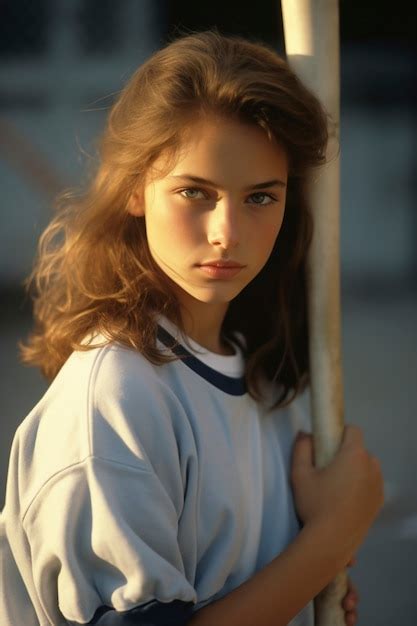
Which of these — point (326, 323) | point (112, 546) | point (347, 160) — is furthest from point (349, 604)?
point (347, 160)

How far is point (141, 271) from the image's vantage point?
1555 mm

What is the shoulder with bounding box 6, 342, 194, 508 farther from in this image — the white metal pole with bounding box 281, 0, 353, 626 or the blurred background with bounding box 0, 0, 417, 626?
the blurred background with bounding box 0, 0, 417, 626

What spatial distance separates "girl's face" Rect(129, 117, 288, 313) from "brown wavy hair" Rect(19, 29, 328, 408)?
26mm

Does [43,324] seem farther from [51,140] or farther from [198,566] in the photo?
[51,140]

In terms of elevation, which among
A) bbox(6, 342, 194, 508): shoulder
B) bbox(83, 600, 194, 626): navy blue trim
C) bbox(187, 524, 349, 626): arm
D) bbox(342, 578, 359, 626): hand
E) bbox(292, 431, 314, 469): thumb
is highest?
bbox(6, 342, 194, 508): shoulder

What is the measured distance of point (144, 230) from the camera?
5.22ft

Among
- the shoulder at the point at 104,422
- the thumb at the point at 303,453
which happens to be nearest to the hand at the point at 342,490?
the thumb at the point at 303,453

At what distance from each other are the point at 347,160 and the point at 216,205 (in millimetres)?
6252

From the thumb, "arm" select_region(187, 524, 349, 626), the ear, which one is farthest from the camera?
the thumb

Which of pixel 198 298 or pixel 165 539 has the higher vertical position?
pixel 198 298

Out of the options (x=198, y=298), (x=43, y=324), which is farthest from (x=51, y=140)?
(x=198, y=298)

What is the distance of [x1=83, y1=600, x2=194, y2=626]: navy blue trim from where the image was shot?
4.24ft

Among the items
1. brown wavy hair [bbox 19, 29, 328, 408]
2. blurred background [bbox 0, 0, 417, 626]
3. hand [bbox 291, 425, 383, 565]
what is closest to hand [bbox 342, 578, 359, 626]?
hand [bbox 291, 425, 383, 565]

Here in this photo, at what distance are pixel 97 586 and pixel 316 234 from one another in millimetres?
627
